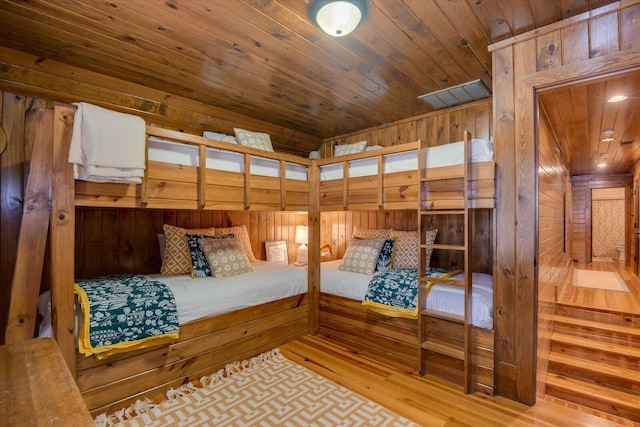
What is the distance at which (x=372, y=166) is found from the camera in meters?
2.79

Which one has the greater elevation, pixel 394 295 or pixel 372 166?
pixel 372 166

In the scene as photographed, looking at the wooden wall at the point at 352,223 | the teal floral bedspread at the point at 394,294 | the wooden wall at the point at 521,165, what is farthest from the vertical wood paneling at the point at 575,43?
the wooden wall at the point at 352,223

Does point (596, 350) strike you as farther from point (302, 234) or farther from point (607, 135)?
point (302, 234)

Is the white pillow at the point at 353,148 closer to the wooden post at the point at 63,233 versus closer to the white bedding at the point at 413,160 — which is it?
the white bedding at the point at 413,160

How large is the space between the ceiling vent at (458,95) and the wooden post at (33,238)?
9.70 feet

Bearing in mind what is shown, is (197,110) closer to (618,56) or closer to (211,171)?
(211,171)

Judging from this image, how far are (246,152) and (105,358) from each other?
172 centimetres

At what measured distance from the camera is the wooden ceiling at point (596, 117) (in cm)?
265

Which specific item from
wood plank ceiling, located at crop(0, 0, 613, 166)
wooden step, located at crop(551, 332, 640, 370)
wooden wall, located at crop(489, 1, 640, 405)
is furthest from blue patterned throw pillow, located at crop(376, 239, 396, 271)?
wooden step, located at crop(551, 332, 640, 370)

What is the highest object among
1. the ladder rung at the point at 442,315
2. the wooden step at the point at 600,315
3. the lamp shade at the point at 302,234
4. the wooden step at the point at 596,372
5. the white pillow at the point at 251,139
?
the white pillow at the point at 251,139

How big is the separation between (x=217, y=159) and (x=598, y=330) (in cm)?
451

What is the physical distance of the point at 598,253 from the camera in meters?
9.55

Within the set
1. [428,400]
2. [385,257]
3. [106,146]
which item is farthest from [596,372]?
[106,146]

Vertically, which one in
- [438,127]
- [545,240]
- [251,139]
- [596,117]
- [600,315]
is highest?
[596,117]
